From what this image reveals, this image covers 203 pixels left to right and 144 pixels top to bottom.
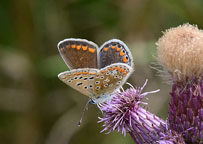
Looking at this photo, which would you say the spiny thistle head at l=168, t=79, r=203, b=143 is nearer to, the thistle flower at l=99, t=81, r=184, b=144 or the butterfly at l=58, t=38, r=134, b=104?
the thistle flower at l=99, t=81, r=184, b=144

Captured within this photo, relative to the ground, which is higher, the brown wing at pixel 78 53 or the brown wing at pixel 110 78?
→ the brown wing at pixel 78 53

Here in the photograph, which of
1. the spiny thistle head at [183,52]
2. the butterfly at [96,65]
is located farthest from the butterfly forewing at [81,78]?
the spiny thistle head at [183,52]

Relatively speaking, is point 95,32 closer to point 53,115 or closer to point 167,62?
point 53,115

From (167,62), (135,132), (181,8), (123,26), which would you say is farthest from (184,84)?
(123,26)

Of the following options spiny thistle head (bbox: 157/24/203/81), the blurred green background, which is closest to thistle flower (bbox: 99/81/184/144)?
spiny thistle head (bbox: 157/24/203/81)

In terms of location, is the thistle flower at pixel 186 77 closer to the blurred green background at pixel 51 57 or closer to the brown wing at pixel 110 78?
the brown wing at pixel 110 78

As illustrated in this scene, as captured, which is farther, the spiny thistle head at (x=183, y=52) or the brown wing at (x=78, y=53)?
the brown wing at (x=78, y=53)

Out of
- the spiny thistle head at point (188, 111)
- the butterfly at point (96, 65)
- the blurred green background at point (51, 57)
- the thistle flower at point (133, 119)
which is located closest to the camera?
the spiny thistle head at point (188, 111)

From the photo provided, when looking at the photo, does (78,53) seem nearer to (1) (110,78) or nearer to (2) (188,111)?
(1) (110,78)
